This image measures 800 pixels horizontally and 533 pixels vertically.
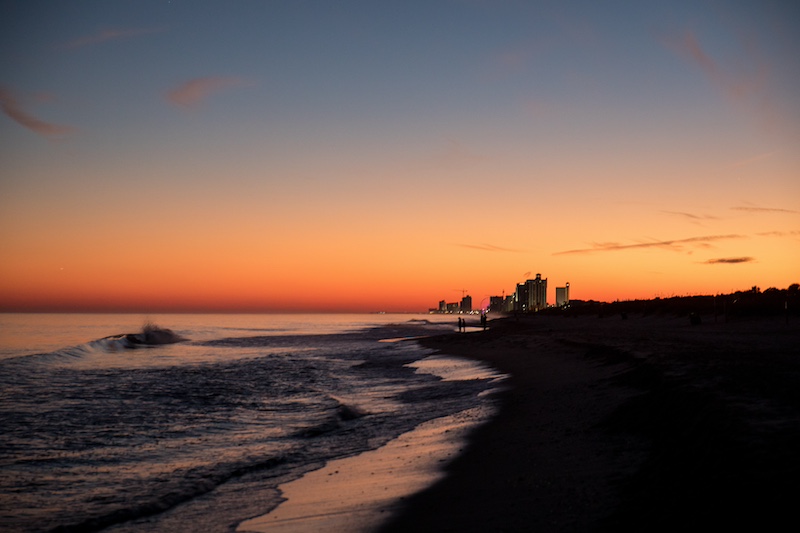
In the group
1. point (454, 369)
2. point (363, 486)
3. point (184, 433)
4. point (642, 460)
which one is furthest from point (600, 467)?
point (454, 369)

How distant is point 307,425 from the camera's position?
15.2 metres

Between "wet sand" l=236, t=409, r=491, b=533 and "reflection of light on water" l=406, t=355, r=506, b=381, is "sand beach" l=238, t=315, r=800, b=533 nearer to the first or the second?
"wet sand" l=236, t=409, r=491, b=533

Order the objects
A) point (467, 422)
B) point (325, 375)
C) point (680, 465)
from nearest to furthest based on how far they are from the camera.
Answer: point (680, 465) < point (467, 422) < point (325, 375)

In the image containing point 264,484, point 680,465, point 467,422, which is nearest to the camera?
point 680,465

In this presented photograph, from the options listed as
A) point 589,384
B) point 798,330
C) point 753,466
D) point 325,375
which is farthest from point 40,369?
point 798,330

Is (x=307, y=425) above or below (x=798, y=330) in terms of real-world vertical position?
below

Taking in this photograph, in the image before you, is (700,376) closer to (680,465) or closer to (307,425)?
(680,465)

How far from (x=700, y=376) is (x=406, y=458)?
6600mm

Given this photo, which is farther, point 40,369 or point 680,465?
point 40,369

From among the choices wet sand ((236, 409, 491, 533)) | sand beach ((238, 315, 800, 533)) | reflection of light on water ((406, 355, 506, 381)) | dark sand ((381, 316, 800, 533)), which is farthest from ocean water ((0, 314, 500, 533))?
dark sand ((381, 316, 800, 533))

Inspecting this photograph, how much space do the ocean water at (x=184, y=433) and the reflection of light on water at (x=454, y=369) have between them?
151 millimetres

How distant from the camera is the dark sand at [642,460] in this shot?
211 inches

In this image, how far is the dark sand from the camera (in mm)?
5363

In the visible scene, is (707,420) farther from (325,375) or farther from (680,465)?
(325,375)
